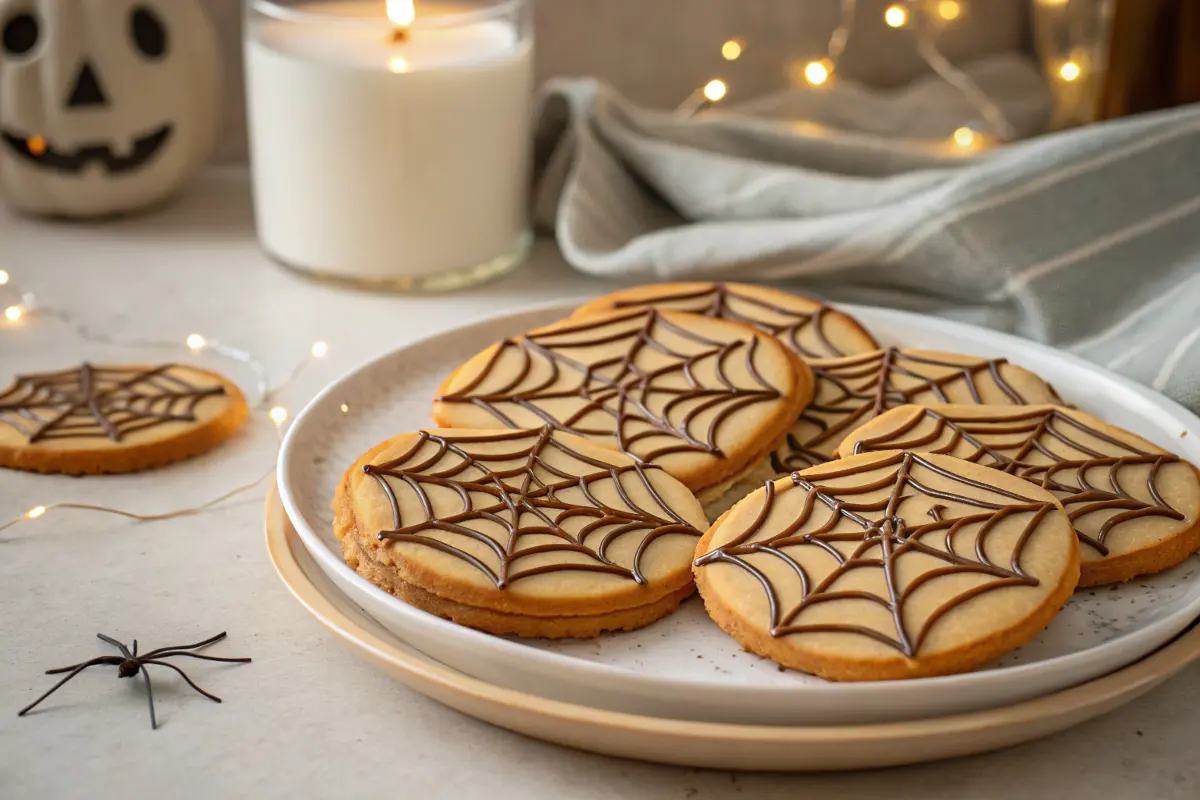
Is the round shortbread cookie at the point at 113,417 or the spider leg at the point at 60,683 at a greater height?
the round shortbread cookie at the point at 113,417

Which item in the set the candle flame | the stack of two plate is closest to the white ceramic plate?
the stack of two plate

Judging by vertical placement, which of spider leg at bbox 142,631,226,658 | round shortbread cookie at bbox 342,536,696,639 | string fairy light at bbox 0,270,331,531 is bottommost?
string fairy light at bbox 0,270,331,531

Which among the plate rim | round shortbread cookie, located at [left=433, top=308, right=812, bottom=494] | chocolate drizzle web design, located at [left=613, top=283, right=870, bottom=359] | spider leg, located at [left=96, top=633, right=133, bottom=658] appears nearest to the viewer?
the plate rim

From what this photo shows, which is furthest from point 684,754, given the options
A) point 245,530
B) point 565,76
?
point 565,76

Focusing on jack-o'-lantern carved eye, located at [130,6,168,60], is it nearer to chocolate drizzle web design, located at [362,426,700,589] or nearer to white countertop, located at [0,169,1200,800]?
white countertop, located at [0,169,1200,800]

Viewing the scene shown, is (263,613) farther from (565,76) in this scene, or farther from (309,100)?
(565,76)

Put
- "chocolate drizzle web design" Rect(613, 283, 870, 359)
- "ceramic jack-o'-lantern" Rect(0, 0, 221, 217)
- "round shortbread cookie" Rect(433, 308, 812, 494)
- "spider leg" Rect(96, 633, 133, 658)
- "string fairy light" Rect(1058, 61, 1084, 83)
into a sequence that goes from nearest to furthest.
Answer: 1. "spider leg" Rect(96, 633, 133, 658)
2. "round shortbread cookie" Rect(433, 308, 812, 494)
3. "chocolate drizzle web design" Rect(613, 283, 870, 359)
4. "ceramic jack-o'-lantern" Rect(0, 0, 221, 217)
5. "string fairy light" Rect(1058, 61, 1084, 83)

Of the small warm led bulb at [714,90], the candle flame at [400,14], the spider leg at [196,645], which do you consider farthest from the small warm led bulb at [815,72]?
the spider leg at [196,645]

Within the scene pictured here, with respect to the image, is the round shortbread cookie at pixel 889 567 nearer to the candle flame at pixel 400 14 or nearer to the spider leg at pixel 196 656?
the spider leg at pixel 196 656
